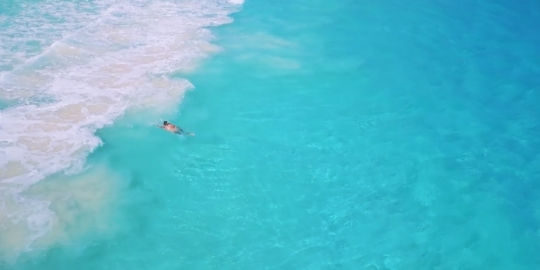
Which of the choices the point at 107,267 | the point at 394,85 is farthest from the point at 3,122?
the point at 394,85

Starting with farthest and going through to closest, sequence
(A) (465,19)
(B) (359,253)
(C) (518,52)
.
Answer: (A) (465,19)
(C) (518,52)
(B) (359,253)

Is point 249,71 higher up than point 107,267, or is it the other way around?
point 249,71

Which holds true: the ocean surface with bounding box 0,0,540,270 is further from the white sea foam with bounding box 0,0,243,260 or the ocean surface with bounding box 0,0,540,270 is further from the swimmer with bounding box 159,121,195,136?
the swimmer with bounding box 159,121,195,136

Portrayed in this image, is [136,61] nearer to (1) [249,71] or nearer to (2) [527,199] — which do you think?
(1) [249,71]

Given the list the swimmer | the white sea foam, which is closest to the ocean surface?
the white sea foam

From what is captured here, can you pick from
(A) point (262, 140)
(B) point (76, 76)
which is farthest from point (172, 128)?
(B) point (76, 76)

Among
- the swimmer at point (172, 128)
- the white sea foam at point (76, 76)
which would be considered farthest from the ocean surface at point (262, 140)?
the swimmer at point (172, 128)

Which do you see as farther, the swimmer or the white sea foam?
the swimmer
